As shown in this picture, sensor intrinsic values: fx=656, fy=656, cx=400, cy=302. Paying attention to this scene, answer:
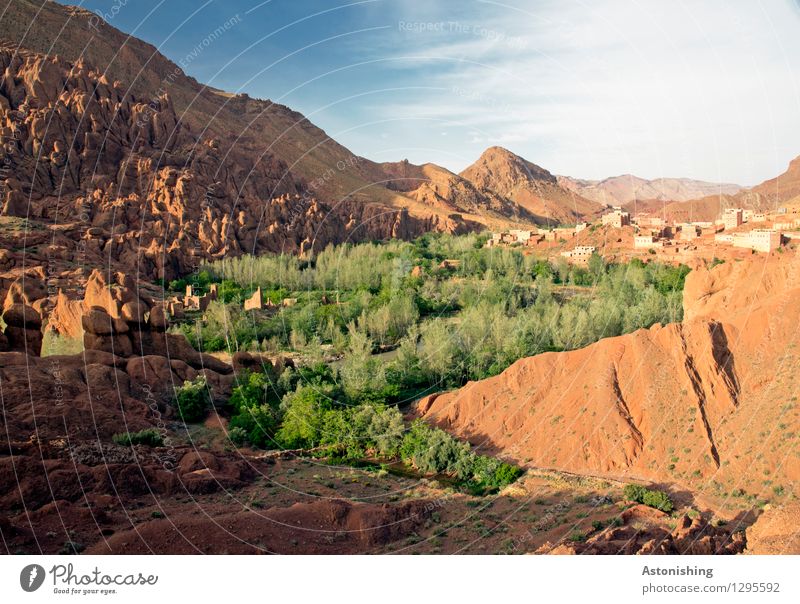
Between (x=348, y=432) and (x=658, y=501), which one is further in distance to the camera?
(x=348, y=432)

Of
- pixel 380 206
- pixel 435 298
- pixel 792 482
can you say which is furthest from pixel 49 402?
pixel 380 206

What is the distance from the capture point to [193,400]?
25.3m

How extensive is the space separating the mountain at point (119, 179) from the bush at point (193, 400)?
2444 centimetres

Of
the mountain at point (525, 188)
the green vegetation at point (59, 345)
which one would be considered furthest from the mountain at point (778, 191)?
the green vegetation at point (59, 345)

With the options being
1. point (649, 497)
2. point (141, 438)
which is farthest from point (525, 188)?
point (649, 497)

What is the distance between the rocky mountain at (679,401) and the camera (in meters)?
18.0

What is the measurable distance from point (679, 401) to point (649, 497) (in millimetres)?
4081

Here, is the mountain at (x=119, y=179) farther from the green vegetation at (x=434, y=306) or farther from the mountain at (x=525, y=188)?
the mountain at (x=525, y=188)

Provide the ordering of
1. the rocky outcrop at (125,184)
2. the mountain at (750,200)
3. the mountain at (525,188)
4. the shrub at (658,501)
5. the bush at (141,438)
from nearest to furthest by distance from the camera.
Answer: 1. the shrub at (658,501)
2. the bush at (141,438)
3. the rocky outcrop at (125,184)
4. the mountain at (750,200)
5. the mountain at (525,188)

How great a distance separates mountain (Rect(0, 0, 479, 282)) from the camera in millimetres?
60500

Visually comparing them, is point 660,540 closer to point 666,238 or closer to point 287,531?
point 287,531

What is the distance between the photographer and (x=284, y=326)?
152 ft

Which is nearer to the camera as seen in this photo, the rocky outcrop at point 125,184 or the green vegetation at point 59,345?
the green vegetation at point 59,345

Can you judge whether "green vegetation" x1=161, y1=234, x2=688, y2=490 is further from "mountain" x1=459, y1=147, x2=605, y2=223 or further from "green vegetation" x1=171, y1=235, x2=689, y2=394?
"mountain" x1=459, y1=147, x2=605, y2=223
